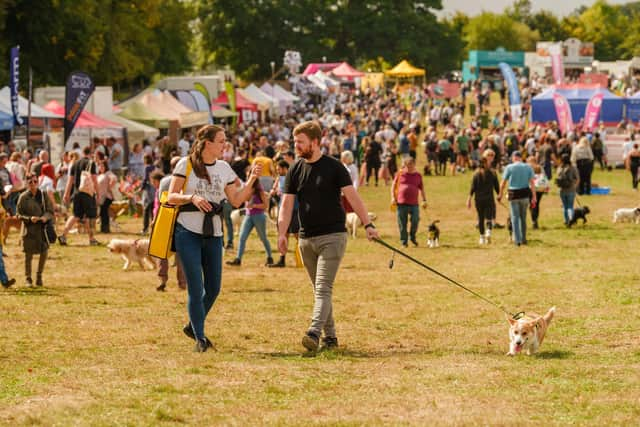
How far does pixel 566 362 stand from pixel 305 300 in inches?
184

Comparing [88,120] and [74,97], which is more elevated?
[74,97]

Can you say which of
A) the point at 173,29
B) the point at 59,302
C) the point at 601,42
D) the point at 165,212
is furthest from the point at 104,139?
the point at 601,42

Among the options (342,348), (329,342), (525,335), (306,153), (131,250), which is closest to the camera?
(306,153)

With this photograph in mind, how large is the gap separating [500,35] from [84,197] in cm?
14638

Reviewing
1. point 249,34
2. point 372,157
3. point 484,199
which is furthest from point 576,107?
point 249,34

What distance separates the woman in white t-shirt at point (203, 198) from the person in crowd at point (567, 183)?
14.0 m

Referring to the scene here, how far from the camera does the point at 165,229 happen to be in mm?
8031

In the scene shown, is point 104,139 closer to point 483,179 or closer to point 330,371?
point 483,179

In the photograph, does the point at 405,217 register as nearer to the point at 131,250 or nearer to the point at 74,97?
the point at 131,250

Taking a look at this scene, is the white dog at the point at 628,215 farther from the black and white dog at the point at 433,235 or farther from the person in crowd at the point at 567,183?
the black and white dog at the point at 433,235

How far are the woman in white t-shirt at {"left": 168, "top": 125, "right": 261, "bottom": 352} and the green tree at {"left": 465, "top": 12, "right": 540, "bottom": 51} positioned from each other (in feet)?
502

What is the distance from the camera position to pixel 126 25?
55.2 meters

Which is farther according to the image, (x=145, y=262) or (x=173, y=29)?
(x=173, y=29)

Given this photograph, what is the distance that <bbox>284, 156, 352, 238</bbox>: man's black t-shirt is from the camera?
7980 millimetres
